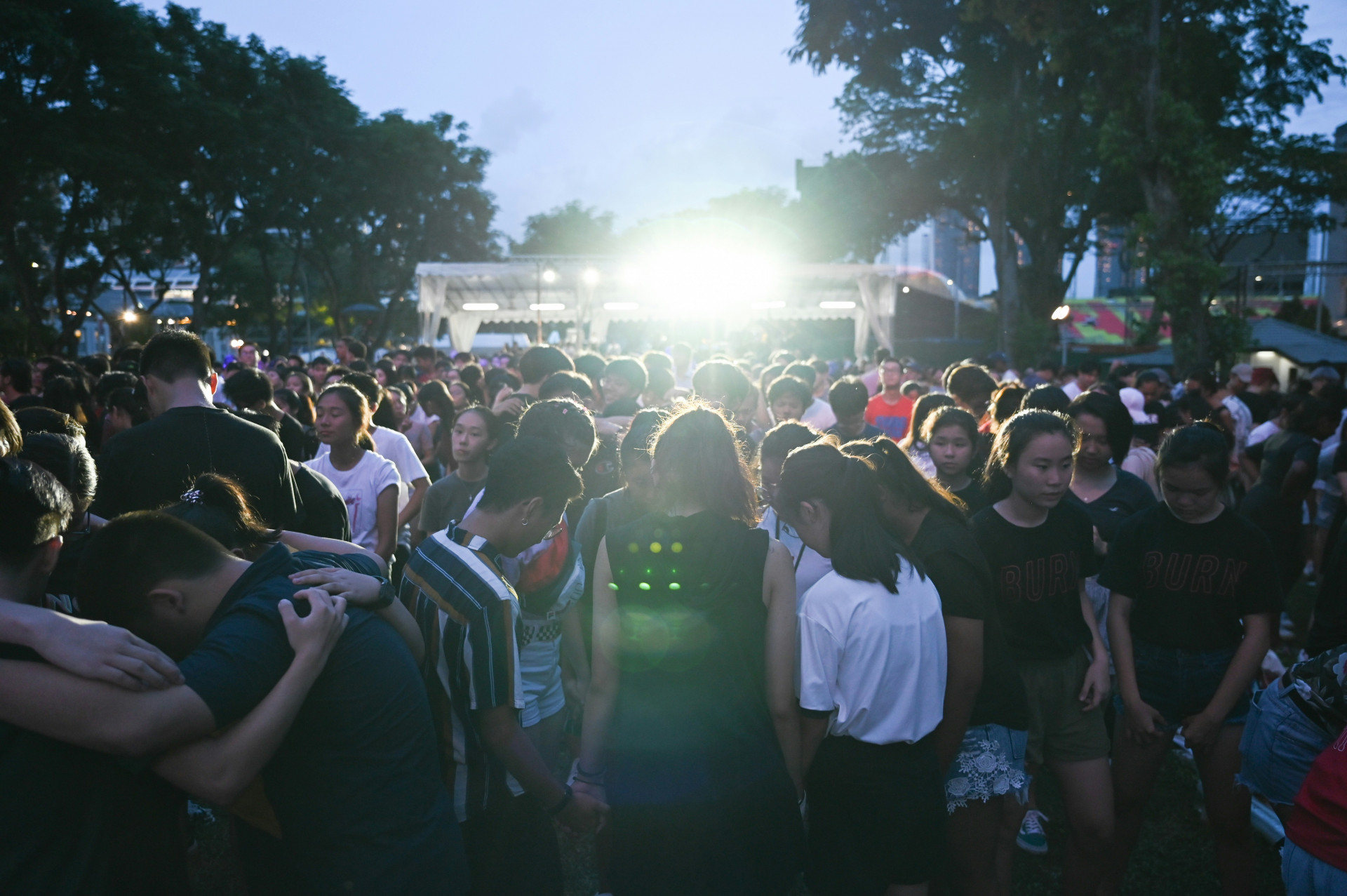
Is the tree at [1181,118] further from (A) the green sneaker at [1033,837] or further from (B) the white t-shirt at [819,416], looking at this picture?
(A) the green sneaker at [1033,837]

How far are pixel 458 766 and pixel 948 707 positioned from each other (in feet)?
4.76

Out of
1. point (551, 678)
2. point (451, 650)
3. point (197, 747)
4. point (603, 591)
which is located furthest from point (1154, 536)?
point (197, 747)

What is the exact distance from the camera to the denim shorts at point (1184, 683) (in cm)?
309

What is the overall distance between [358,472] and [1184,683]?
405 centimetres

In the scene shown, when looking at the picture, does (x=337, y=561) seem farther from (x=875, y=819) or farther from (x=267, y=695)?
(x=875, y=819)

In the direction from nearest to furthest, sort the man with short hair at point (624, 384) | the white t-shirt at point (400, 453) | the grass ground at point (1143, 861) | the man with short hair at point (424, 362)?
1. the grass ground at point (1143, 861)
2. the white t-shirt at point (400, 453)
3. the man with short hair at point (624, 384)
4. the man with short hair at point (424, 362)

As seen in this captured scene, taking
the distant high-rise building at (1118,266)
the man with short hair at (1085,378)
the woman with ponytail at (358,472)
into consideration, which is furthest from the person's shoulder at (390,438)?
the distant high-rise building at (1118,266)

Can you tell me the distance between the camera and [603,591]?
8.52 feet

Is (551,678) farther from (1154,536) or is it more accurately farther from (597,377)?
(597,377)

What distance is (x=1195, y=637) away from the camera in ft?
10.2

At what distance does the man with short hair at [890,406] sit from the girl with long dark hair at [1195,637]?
429 cm

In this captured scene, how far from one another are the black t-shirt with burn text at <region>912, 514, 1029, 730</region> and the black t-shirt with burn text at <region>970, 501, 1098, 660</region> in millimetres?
264

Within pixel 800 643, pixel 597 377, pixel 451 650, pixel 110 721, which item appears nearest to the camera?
pixel 110 721

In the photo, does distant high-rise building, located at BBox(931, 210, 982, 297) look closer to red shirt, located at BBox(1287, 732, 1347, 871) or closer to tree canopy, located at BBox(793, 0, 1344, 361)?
tree canopy, located at BBox(793, 0, 1344, 361)
